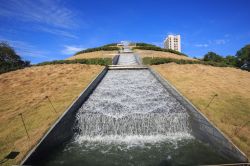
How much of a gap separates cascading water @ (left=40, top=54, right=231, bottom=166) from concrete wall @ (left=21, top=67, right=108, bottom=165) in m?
0.34

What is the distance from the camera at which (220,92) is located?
55.7 ft

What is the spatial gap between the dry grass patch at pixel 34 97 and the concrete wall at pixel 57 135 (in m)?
0.49

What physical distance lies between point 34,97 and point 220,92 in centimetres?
1482

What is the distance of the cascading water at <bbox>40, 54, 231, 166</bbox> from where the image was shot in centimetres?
969

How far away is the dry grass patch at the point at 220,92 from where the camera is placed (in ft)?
37.1

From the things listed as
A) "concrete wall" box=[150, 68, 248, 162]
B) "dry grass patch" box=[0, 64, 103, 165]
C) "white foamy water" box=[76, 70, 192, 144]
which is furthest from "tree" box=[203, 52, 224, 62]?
"concrete wall" box=[150, 68, 248, 162]

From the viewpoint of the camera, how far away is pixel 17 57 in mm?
67562

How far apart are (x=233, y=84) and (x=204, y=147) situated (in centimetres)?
1150

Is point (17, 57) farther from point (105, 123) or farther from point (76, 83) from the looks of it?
point (105, 123)

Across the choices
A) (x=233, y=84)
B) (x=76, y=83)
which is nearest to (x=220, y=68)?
(x=233, y=84)

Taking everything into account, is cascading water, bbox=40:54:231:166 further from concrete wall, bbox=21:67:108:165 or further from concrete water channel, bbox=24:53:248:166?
concrete wall, bbox=21:67:108:165

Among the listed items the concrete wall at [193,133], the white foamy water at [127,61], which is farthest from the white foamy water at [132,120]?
the white foamy water at [127,61]

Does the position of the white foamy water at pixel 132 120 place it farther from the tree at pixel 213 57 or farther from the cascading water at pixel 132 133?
the tree at pixel 213 57

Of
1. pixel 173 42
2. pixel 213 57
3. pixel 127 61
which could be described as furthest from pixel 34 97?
pixel 173 42
